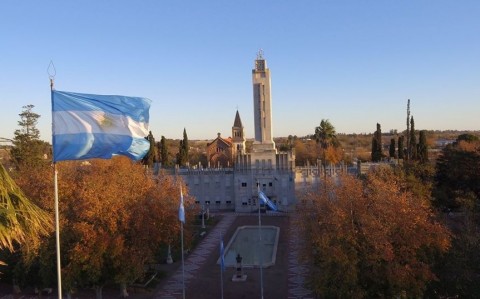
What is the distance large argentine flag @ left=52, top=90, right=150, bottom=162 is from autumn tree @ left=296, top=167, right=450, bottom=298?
10311 millimetres

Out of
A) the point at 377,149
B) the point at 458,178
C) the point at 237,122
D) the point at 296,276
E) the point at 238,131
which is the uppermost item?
the point at 237,122

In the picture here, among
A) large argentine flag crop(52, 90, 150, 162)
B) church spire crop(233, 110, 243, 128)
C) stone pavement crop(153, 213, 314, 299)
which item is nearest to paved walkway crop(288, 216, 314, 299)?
stone pavement crop(153, 213, 314, 299)

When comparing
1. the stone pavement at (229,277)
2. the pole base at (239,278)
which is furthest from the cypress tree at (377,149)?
the pole base at (239,278)

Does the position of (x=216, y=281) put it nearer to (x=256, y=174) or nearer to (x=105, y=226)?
(x=105, y=226)

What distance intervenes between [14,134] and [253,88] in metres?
28.6

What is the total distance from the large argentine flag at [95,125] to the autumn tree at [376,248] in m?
10.3

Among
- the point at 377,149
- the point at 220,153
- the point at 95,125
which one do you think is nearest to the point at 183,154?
the point at 220,153

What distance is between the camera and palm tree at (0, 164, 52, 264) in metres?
7.32

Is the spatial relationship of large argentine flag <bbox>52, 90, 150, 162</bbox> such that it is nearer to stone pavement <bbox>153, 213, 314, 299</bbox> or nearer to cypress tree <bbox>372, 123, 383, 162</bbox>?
stone pavement <bbox>153, 213, 314, 299</bbox>

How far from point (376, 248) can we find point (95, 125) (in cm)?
1251

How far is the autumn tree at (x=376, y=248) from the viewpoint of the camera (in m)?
18.3

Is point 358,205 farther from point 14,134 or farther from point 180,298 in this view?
point 14,134

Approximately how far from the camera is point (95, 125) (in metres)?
11.5

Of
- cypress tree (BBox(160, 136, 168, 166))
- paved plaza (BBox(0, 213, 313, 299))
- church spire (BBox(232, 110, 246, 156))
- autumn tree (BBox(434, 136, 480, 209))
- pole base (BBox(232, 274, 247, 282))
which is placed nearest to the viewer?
paved plaza (BBox(0, 213, 313, 299))
